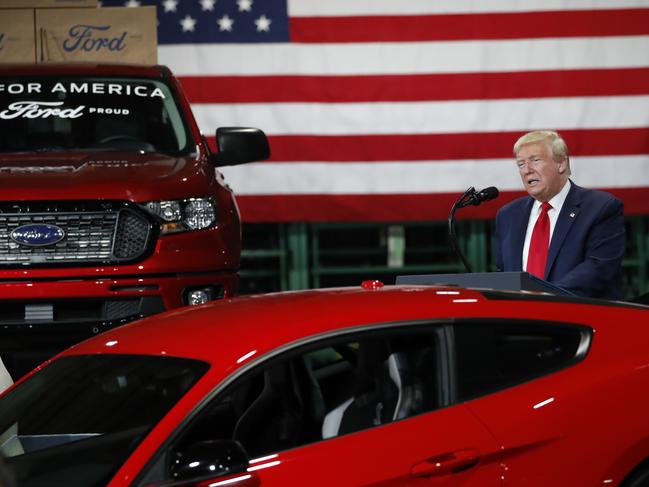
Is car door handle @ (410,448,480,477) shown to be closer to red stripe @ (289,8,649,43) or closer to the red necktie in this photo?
the red necktie

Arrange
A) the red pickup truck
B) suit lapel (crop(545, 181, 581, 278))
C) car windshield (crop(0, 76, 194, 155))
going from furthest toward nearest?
car windshield (crop(0, 76, 194, 155)) < suit lapel (crop(545, 181, 581, 278)) < the red pickup truck

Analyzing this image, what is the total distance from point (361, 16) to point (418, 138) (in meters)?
0.99

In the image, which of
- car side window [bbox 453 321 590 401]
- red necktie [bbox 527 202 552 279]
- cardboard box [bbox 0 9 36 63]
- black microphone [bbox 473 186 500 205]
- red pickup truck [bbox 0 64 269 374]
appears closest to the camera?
car side window [bbox 453 321 590 401]

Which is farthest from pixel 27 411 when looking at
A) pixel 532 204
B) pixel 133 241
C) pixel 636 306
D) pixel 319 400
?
pixel 532 204

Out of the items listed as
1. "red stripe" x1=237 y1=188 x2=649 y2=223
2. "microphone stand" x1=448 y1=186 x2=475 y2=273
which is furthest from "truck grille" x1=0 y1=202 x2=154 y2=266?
"red stripe" x1=237 y1=188 x2=649 y2=223

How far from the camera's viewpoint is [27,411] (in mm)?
3539

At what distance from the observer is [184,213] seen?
19.5 ft

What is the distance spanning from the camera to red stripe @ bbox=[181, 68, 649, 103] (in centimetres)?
904

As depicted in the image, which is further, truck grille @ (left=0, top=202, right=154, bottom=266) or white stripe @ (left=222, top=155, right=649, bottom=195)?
white stripe @ (left=222, top=155, right=649, bottom=195)

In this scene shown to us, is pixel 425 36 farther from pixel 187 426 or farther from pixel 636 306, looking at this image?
pixel 187 426

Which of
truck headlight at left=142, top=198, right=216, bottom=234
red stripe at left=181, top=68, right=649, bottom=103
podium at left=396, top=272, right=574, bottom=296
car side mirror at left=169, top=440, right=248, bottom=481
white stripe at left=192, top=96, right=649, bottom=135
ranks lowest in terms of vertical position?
car side mirror at left=169, top=440, right=248, bottom=481

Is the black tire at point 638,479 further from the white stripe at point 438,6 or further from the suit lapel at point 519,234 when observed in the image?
the white stripe at point 438,6

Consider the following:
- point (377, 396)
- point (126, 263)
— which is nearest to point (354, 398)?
point (377, 396)

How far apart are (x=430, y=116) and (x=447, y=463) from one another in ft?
20.1
